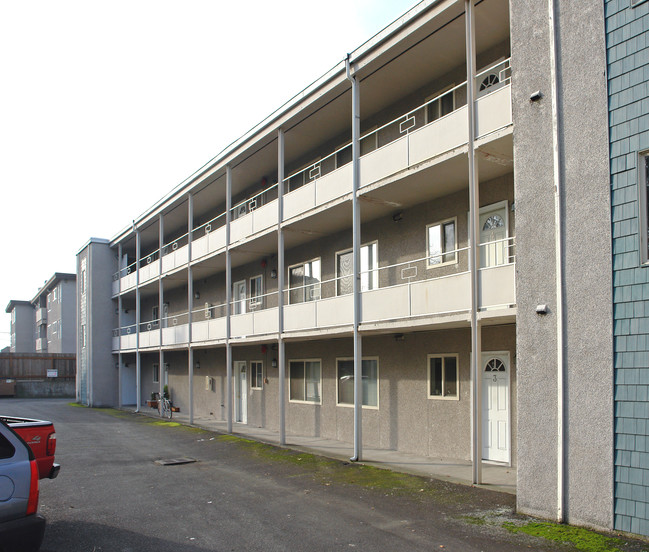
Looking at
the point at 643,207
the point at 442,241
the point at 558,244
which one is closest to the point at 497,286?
the point at 558,244

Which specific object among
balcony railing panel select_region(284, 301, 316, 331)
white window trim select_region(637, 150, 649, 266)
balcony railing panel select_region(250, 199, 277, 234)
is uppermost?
balcony railing panel select_region(250, 199, 277, 234)

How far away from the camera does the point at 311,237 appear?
18656 millimetres

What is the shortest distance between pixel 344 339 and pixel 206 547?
10234 millimetres

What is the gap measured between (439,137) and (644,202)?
4822 millimetres

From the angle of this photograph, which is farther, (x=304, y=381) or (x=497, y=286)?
(x=304, y=381)

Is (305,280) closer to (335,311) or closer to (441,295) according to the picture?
(335,311)

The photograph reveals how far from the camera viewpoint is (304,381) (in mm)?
19594

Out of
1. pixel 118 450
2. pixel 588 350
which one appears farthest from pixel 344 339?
pixel 588 350

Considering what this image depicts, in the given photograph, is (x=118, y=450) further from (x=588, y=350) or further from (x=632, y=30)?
(x=632, y=30)

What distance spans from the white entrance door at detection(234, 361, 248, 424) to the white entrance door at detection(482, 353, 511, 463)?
12.1m

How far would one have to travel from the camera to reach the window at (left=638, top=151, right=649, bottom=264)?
7.92 m

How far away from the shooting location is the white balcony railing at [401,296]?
1081cm

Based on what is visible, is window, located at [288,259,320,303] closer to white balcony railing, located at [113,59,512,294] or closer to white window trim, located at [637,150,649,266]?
white balcony railing, located at [113,59,512,294]

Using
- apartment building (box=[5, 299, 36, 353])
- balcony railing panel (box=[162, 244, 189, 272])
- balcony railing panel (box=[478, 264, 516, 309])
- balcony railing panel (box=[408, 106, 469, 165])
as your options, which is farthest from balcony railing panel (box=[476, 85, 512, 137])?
apartment building (box=[5, 299, 36, 353])
